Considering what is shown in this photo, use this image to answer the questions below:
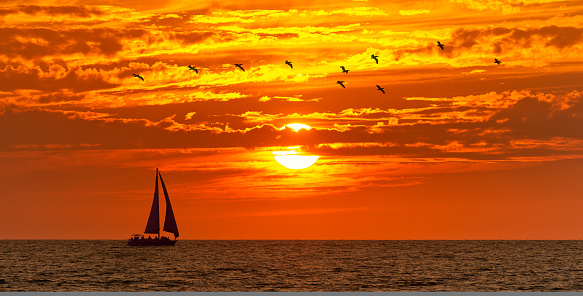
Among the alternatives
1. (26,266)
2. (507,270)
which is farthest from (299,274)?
(26,266)

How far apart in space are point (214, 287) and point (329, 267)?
51.7 metres

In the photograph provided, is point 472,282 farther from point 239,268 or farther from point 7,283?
point 7,283

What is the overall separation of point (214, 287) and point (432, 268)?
60875 millimetres

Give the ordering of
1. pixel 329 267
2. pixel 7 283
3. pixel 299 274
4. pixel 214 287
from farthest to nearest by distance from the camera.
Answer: pixel 329 267
pixel 299 274
pixel 7 283
pixel 214 287

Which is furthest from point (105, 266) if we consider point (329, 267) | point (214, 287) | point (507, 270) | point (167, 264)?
point (507, 270)

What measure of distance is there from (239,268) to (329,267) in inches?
705

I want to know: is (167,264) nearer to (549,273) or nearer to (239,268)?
(239,268)

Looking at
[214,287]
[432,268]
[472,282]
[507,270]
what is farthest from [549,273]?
[214,287]

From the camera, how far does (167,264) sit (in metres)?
185

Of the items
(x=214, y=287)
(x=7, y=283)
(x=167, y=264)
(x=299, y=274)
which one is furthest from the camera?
(x=167, y=264)

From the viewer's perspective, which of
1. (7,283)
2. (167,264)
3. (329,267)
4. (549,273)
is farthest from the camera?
(167,264)

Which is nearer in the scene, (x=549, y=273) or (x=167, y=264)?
(x=549, y=273)

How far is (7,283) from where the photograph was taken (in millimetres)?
129750

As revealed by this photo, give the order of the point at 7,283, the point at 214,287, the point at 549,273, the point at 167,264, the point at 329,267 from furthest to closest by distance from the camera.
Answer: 1. the point at 167,264
2. the point at 329,267
3. the point at 549,273
4. the point at 7,283
5. the point at 214,287
